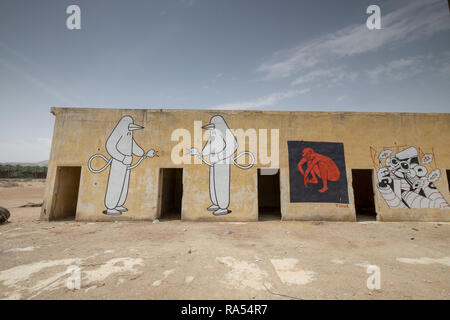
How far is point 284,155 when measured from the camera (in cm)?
820

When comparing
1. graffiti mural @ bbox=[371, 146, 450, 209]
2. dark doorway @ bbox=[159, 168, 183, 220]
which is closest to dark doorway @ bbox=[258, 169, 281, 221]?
dark doorway @ bbox=[159, 168, 183, 220]

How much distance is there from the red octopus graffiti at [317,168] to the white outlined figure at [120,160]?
601 centimetres

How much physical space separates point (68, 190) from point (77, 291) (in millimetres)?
7506

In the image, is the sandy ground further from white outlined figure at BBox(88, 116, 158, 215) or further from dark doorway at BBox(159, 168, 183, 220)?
dark doorway at BBox(159, 168, 183, 220)

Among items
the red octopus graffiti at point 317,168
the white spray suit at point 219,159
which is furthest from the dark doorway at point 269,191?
the white spray suit at point 219,159

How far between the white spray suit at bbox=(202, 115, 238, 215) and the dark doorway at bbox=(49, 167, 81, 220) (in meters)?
5.87

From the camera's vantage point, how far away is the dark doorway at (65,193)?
8000mm

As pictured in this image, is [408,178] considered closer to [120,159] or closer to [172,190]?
[172,190]

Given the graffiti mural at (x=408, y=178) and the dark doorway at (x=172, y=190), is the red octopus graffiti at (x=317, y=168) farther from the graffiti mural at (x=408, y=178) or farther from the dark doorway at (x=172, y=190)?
the dark doorway at (x=172, y=190)

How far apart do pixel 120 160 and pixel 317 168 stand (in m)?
7.86

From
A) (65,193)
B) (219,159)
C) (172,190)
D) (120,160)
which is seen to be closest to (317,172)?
(219,159)

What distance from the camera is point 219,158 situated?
811cm
